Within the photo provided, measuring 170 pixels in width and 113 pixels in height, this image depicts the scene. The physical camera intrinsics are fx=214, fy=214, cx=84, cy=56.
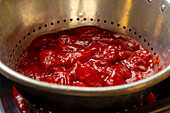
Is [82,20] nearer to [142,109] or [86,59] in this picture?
[86,59]

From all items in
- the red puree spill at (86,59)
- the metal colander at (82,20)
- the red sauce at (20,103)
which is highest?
the metal colander at (82,20)

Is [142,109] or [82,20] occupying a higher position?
[82,20]

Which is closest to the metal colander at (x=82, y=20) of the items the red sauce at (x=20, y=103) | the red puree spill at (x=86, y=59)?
the red puree spill at (x=86, y=59)

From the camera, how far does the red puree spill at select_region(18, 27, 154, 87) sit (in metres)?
1.25

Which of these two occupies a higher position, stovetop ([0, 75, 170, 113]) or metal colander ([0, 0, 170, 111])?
metal colander ([0, 0, 170, 111])

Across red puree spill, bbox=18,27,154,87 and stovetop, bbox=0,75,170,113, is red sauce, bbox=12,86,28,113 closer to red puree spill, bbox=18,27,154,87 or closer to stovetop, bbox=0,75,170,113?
stovetop, bbox=0,75,170,113

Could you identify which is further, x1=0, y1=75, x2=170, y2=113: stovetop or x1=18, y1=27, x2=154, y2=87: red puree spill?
x1=18, y1=27, x2=154, y2=87: red puree spill

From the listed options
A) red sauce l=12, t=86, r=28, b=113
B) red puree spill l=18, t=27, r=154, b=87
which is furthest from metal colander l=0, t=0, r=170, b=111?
red sauce l=12, t=86, r=28, b=113

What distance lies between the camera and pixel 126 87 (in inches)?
32.1

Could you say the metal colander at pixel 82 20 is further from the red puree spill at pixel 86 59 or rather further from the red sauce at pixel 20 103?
the red sauce at pixel 20 103

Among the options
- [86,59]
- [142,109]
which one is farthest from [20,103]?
[142,109]

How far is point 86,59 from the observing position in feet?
4.62

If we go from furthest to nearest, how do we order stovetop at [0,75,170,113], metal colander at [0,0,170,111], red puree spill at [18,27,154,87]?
1. metal colander at [0,0,170,111]
2. red puree spill at [18,27,154,87]
3. stovetop at [0,75,170,113]

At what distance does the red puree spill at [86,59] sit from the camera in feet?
4.10
